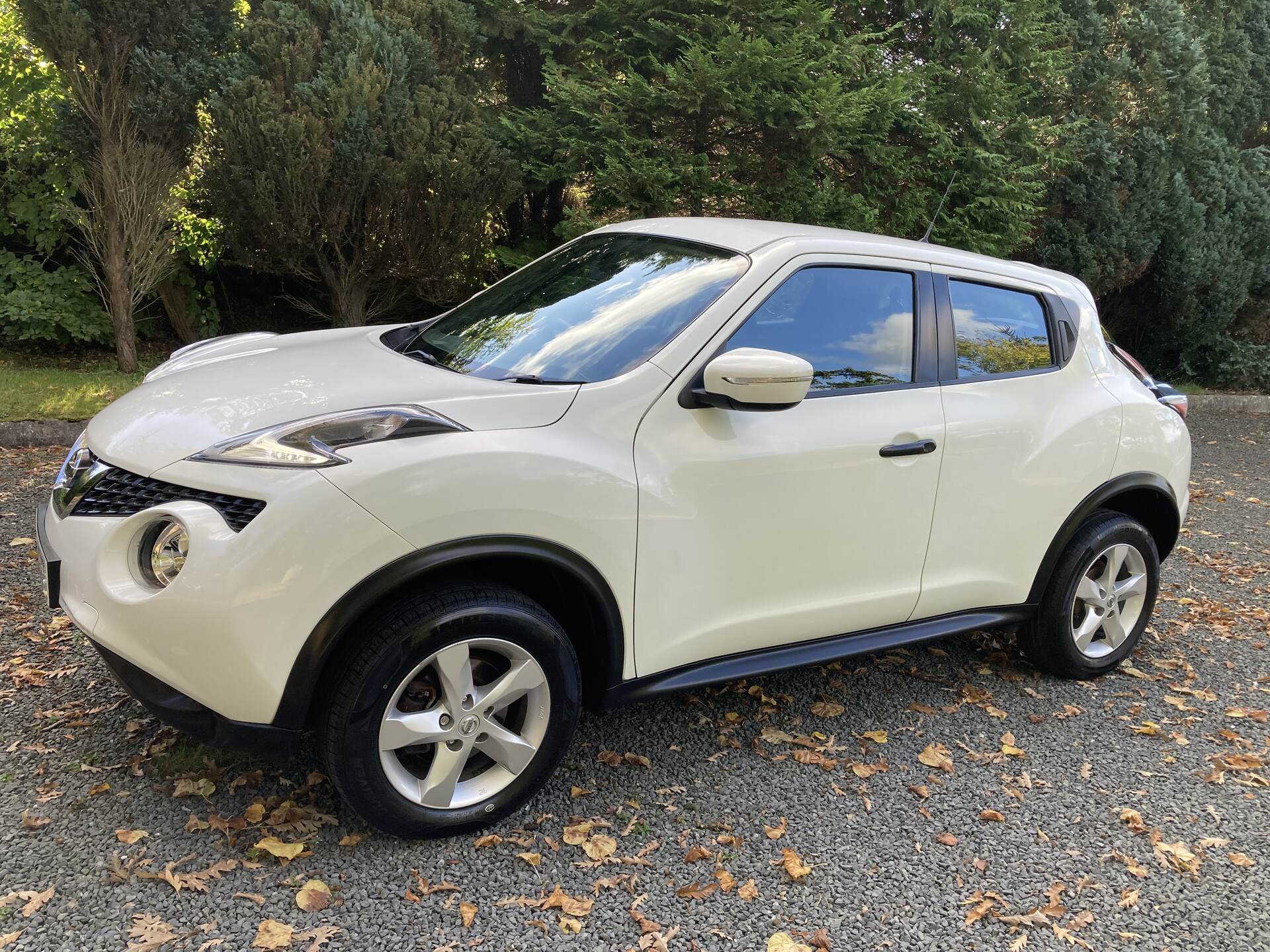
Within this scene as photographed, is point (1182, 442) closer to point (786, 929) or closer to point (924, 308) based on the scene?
point (924, 308)

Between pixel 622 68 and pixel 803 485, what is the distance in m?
7.60

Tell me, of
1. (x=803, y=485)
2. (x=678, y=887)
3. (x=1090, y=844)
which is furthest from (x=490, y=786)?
(x=1090, y=844)

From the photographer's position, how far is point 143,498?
2.57 metres

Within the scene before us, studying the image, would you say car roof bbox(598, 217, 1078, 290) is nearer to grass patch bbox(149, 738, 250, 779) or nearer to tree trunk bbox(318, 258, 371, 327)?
grass patch bbox(149, 738, 250, 779)

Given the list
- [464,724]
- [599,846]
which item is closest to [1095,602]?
[599,846]

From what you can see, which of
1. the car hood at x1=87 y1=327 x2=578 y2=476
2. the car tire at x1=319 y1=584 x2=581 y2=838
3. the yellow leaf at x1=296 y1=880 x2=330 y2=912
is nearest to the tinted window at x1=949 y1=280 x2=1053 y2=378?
the car hood at x1=87 y1=327 x2=578 y2=476

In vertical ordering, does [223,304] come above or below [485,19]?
below

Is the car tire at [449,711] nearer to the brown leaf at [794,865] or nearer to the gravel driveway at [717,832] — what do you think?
the gravel driveway at [717,832]

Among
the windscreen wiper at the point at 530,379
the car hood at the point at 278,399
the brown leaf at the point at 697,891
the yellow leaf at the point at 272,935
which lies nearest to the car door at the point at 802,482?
the windscreen wiper at the point at 530,379

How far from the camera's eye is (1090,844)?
3082 millimetres

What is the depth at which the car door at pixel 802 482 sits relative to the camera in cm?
294

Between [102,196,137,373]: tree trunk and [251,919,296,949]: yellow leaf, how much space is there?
8.13 metres

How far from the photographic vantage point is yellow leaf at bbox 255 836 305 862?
2.70 meters

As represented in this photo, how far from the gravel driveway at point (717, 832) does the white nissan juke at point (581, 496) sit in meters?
0.28
